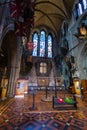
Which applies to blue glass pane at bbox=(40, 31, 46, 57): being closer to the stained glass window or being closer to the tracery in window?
the stained glass window

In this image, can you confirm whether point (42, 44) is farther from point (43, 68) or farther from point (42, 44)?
point (43, 68)

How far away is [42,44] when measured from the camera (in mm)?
21719

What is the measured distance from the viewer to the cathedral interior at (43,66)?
12.6 ft

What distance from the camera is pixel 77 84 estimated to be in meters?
11.8

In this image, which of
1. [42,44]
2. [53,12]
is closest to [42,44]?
[42,44]

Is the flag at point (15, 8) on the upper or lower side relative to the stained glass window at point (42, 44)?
lower

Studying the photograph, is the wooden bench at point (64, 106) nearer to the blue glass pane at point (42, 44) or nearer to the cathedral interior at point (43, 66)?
the cathedral interior at point (43, 66)

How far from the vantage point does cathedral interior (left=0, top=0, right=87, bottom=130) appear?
3.84m

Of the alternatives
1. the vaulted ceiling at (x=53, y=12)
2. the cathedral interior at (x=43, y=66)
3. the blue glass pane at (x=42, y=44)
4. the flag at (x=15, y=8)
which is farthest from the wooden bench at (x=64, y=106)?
the blue glass pane at (x=42, y=44)

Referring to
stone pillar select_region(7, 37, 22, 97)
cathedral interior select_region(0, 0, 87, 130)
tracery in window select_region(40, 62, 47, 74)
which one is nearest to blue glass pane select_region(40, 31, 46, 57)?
cathedral interior select_region(0, 0, 87, 130)

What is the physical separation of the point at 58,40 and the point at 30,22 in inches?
668

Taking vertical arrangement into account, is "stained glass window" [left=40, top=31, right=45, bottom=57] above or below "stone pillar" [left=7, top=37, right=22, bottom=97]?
above

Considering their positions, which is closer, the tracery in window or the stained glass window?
the tracery in window

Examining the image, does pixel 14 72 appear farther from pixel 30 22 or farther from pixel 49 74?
pixel 49 74
